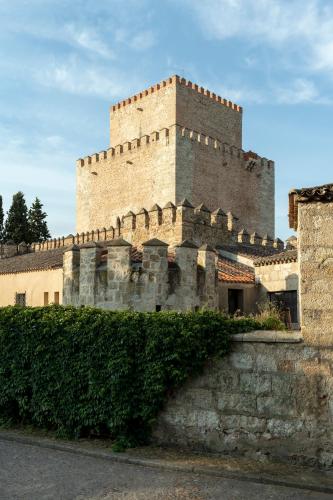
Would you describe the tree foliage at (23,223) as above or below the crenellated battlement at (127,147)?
below

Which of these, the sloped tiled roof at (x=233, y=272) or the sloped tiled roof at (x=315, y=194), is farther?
the sloped tiled roof at (x=233, y=272)

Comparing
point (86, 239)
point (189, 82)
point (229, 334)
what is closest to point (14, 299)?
point (86, 239)

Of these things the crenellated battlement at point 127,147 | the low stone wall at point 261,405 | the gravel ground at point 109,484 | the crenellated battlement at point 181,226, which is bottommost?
the gravel ground at point 109,484

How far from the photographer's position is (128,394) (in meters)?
7.58

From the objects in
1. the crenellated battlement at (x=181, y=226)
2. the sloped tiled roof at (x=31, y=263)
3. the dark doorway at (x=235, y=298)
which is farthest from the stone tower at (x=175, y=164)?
the dark doorway at (x=235, y=298)

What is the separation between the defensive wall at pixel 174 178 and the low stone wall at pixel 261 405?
76.2ft

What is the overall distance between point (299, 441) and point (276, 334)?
4.61ft

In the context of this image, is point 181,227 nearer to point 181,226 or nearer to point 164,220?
point 181,226

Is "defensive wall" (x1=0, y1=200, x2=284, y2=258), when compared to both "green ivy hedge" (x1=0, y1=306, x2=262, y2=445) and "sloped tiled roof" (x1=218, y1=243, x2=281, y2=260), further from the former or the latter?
"green ivy hedge" (x1=0, y1=306, x2=262, y2=445)

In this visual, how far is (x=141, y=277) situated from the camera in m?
12.9

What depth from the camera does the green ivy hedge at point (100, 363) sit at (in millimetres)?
7324

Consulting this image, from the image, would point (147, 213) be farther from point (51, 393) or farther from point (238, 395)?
point (238, 395)

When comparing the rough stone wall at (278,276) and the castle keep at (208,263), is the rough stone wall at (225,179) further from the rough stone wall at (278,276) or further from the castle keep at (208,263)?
the rough stone wall at (278,276)

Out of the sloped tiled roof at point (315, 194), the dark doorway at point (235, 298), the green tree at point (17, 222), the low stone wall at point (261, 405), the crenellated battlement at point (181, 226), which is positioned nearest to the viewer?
the low stone wall at point (261, 405)
